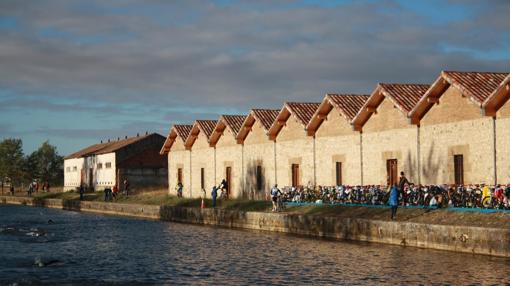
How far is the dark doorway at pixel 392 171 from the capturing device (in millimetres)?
34375

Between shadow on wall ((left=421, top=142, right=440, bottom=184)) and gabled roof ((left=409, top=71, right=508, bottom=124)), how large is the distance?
158 cm

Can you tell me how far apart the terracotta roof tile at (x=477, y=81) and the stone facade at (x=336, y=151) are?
24.8 feet

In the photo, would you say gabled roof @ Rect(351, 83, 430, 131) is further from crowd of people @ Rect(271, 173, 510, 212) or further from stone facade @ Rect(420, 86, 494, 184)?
crowd of people @ Rect(271, 173, 510, 212)

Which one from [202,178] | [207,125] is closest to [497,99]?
[207,125]

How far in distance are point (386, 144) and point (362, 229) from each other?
7.89 meters

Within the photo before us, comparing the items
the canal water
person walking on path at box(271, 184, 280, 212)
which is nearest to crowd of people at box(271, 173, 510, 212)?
person walking on path at box(271, 184, 280, 212)

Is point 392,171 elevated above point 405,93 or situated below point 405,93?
below

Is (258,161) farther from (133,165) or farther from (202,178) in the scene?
(133,165)

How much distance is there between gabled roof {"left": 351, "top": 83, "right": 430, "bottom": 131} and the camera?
3312 centimetres

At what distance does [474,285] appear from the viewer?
682 inches

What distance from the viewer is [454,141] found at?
30625 mm

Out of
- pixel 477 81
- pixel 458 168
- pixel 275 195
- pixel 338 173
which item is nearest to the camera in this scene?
pixel 477 81

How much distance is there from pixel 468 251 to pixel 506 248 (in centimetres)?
156

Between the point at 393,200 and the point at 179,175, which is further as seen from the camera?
the point at 179,175
